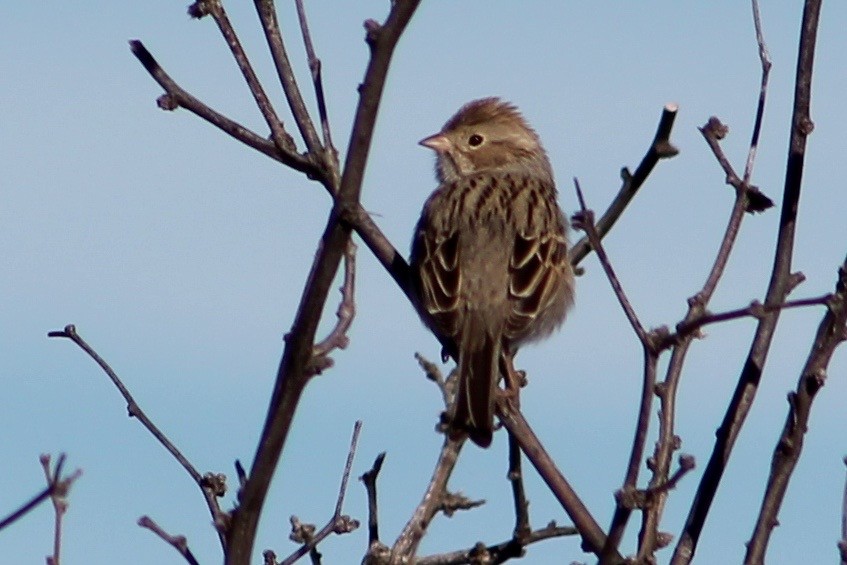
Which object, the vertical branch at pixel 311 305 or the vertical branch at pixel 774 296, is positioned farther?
the vertical branch at pixel 774 296

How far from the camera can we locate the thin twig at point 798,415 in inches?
159

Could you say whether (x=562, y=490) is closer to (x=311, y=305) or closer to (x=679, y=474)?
(x=679, y=474)

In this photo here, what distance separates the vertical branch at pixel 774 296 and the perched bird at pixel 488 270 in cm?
157

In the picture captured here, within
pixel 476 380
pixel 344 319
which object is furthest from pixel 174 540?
pixel 476 380

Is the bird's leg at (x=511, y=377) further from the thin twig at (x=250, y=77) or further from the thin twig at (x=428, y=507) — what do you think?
the thin twig at (x=250, y=77)

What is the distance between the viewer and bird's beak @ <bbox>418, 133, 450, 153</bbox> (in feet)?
30.6

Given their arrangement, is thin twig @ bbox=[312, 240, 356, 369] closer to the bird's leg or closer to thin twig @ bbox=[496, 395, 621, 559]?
thin twig @ bbox=[496, 395, 621, 559]

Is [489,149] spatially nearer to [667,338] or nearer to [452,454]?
[452,454]

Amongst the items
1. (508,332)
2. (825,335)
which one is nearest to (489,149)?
(508,332)

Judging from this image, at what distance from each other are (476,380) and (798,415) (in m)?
2.24

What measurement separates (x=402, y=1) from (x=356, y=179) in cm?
48

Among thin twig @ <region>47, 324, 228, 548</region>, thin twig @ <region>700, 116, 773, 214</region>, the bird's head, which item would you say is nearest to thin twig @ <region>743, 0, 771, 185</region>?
thin twig @ <region>700, 116, 773, 214</region>

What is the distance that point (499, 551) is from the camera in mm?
4855

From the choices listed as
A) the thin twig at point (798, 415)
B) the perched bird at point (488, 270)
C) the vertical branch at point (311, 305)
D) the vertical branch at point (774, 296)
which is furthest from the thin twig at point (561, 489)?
the perched bird at point (488, 270)
